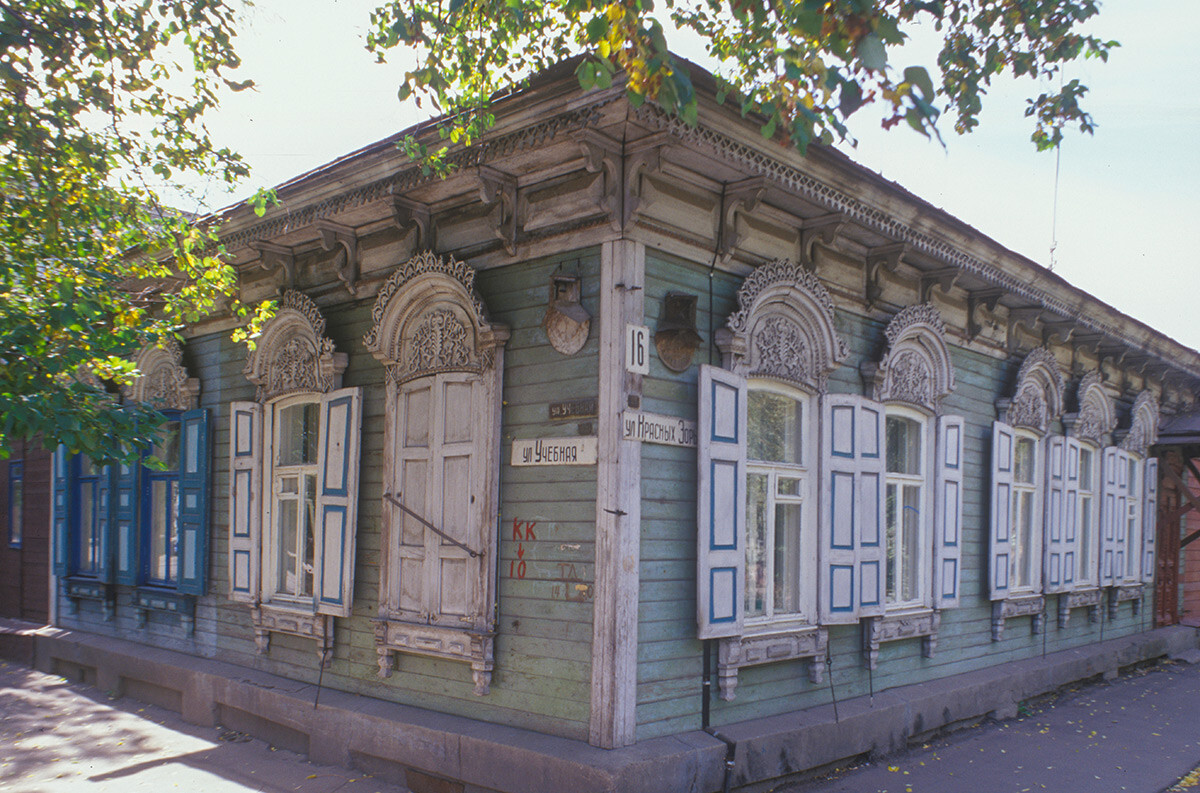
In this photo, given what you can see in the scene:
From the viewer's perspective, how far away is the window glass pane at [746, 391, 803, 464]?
6.97 meters

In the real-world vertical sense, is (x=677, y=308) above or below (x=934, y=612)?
above

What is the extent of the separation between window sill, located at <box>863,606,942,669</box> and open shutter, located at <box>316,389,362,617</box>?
13.2ft

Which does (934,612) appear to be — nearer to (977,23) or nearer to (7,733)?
(977,23)

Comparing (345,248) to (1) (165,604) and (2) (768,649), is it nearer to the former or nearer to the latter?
(1) (165,604)

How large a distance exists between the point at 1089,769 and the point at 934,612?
A: 5.37ft

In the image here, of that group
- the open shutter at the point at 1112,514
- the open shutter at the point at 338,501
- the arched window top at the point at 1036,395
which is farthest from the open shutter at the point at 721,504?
the open shutter at the point at 1112,514

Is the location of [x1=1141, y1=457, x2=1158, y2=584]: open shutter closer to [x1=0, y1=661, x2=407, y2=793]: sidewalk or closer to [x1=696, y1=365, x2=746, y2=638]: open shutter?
[x1=696, y1=365, x2=746, y2=638]: open shutter

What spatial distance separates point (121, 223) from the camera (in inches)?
295

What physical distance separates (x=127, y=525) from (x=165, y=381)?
161 cm

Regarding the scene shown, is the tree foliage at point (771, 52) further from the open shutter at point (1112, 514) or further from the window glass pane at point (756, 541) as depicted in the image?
the open shutter at point (1112, 514)

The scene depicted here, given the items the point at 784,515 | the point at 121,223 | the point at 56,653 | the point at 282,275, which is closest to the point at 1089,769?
the point at 784,515

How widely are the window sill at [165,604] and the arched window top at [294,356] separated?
7.56 feet

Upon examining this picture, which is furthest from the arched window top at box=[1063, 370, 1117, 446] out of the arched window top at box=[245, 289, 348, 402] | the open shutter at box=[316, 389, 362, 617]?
the arched window top at box=[245, 289, 348, 402]

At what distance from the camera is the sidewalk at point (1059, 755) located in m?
6.85
